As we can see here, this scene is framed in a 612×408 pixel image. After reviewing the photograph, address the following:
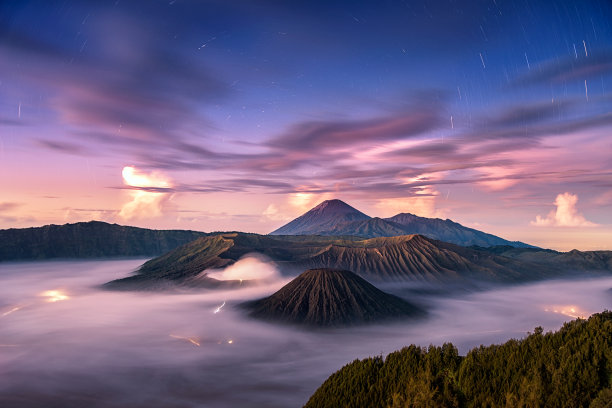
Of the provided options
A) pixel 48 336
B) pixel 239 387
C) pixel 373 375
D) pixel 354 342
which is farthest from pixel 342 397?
pixel 48 336

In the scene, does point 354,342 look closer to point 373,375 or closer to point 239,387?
point 239,387

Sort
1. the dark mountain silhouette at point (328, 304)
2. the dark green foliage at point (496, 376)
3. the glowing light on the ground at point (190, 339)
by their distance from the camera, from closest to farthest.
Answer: the dark green foliage at point (496, 376), the glowing light on the ground at point (190, 339), the dark mountain silhouette at point (328, 304)

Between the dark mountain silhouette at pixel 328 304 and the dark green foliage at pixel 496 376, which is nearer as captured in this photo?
the dark green foliage at pixel 496 376

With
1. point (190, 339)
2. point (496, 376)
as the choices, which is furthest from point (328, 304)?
point (496, 376)

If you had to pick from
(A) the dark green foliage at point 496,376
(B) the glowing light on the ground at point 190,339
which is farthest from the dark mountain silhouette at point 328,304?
(A) the dark green foliage at point 496,376

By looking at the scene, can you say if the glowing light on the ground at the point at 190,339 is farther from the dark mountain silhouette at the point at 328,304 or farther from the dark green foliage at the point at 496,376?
the dark green foliage at the point at 496,376

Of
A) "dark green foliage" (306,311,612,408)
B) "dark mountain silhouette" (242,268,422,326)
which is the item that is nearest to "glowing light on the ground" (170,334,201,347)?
"dark mountain silhouette" (242,268,422,326)

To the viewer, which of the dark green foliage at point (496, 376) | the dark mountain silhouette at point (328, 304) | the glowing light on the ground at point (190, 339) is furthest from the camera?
the dark mountain silhouette at point (328, 304)

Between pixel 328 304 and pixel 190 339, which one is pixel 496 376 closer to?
pixel 328 304
